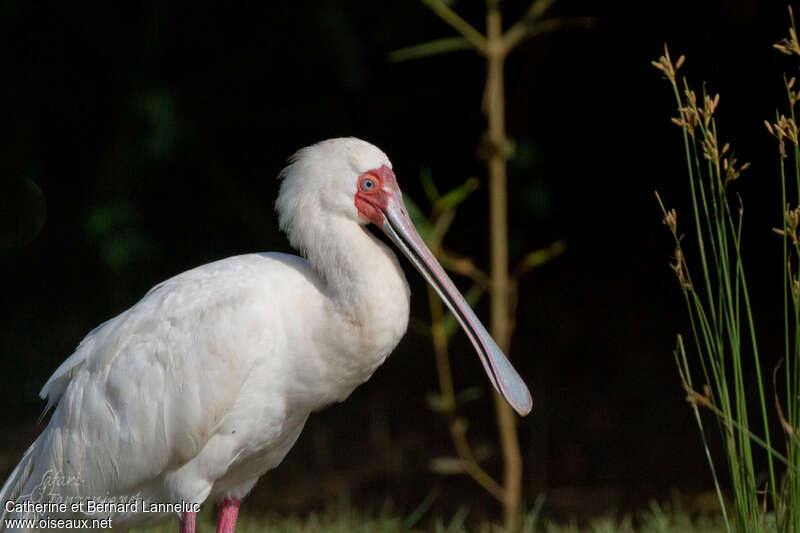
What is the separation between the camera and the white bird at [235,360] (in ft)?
11.1

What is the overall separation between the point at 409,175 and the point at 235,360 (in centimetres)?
365

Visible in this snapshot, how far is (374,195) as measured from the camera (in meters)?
3.51

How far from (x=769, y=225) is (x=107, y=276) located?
3806mm

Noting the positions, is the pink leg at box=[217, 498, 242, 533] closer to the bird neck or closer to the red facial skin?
the bird neck

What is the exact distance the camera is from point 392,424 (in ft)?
21.5

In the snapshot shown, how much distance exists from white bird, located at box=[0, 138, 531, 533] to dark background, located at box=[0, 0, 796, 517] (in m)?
2.29

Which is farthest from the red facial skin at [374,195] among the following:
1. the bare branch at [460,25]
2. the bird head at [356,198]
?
the bare branch at [460,25]

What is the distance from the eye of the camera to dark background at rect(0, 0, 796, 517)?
20.6ft

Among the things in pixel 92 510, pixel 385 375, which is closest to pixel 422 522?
pixel 385 375

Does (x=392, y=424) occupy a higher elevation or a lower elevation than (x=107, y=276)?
lower

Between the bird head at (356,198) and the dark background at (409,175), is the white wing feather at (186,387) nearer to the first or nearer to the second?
the bird head at (356,198)

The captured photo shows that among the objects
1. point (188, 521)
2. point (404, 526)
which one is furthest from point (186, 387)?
point (404, 526)

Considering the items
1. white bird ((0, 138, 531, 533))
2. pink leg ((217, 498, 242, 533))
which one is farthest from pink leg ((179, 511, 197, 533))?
pink leg ((217, 498, 242, 533))

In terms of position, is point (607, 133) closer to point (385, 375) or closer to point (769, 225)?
point (769, 225)
